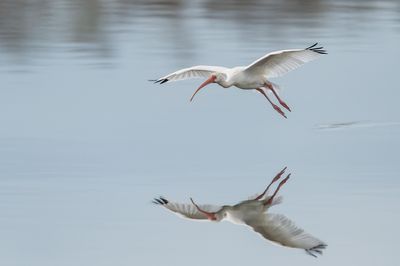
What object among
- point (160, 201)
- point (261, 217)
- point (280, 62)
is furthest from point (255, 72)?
point (261, 217)

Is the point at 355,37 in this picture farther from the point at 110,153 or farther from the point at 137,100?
the point at 110,153

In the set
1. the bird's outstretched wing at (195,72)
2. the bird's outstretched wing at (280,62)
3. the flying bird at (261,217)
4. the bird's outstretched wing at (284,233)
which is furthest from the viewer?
the bird's outstretched wing at (195,72)

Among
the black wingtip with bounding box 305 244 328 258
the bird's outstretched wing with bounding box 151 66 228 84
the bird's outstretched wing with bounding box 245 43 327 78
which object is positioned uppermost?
the bird's outstretched wing with bounding box 245 43 327 78

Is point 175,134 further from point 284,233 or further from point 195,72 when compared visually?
point 284,233

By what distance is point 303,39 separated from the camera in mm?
17734

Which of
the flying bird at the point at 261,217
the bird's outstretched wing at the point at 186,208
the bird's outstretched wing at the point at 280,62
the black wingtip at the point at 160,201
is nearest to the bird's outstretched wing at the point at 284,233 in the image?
the flying bird at the point at 261,217

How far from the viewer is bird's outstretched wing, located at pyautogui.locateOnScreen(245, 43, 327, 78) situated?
37.5 ft

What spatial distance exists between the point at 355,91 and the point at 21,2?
862 cm

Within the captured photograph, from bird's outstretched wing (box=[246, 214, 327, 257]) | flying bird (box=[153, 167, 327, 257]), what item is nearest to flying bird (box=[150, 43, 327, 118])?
flying bird (box=[153, 167, 327, 257])

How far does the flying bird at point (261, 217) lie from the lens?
Result: 914 centimetres

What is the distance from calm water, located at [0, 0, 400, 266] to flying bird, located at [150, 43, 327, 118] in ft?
1.72

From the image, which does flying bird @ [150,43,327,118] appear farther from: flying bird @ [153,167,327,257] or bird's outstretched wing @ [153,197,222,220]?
bird's outstretched wing @ [153,197,222,220]

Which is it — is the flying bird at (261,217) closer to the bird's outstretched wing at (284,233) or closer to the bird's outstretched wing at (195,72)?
the bird's outstretched wing at (284,233)

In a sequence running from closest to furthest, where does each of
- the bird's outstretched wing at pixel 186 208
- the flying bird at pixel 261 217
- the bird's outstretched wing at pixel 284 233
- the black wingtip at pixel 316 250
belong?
1. the black wingtip at pixel 316 250
2. the bird's outstretched wing at pixel 284 233
3. the flying bird at pixel 261 217
4. the bird's outstretched wing at pixel 186 208
